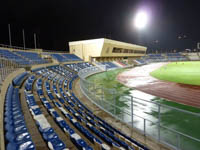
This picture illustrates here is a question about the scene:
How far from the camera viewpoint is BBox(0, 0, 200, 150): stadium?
428 cm

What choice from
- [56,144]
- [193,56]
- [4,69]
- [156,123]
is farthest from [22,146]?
[193,56]

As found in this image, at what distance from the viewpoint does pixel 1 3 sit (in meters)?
23.6

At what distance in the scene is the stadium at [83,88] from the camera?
428 centimetres

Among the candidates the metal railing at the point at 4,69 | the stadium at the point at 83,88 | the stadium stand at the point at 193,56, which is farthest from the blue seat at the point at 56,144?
the stadium stand at the point at 193,56

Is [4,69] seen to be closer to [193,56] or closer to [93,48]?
[93,48]

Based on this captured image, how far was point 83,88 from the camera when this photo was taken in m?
11.4

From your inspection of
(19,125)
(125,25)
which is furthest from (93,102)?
(125,25)

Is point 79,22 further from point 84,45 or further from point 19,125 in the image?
point 19,125

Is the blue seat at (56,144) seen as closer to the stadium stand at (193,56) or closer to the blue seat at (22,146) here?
the blue seat at (22,146)

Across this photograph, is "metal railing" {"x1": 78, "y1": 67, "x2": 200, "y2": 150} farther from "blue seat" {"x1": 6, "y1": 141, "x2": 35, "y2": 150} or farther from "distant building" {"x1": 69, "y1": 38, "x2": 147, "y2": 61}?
"distant building" {"x1": 69, "y1": 38, "x2": 147, "y2": 61}

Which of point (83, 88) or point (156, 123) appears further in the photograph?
point (83, 88)

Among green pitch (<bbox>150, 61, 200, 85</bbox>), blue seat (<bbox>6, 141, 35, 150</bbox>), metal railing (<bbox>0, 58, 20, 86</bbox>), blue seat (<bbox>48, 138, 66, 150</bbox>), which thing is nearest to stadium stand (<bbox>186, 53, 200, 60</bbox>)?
green pitch (<bbox>150, 61, 200, 85</bbox>)

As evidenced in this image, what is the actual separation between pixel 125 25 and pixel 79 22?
867 inches

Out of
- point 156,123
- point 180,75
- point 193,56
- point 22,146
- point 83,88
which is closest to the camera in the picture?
point 22,146
